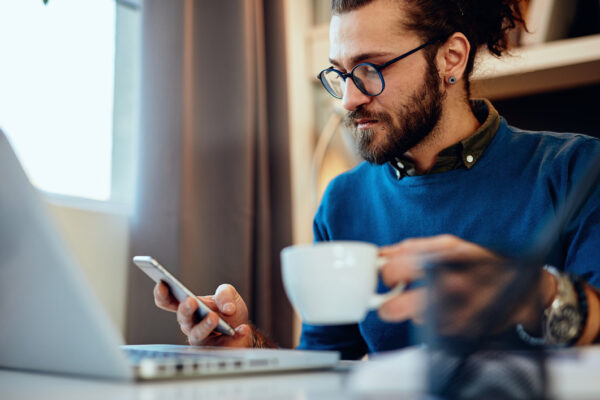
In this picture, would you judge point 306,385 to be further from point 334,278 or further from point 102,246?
point 102,246

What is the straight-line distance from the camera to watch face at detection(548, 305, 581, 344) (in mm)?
546

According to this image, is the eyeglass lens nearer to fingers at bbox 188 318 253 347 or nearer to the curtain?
fingers at bbox 188 318 253 347

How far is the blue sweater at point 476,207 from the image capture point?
1.02 m

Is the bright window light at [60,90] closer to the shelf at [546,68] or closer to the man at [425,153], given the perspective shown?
the man at [425,153]

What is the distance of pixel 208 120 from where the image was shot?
1907 mm

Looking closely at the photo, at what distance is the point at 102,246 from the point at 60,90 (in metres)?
0.51

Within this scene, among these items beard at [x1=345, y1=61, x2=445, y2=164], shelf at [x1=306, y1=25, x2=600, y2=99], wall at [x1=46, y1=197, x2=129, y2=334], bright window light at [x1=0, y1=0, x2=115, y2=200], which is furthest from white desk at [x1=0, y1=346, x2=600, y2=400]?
shelf at [x1=306, y1=25, x2=600, y2=99]

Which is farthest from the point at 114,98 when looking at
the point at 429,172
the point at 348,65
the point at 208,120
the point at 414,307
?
the point at 414,307

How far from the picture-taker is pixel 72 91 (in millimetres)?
1785

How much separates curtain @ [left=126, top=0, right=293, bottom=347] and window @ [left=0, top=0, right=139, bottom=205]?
193 millimetres

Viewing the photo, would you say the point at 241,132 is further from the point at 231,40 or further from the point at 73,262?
the point at 73,262

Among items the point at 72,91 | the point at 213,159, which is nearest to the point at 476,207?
the point at 213,159

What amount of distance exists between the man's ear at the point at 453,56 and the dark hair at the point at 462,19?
0.02m

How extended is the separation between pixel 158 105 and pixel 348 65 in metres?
0.79
